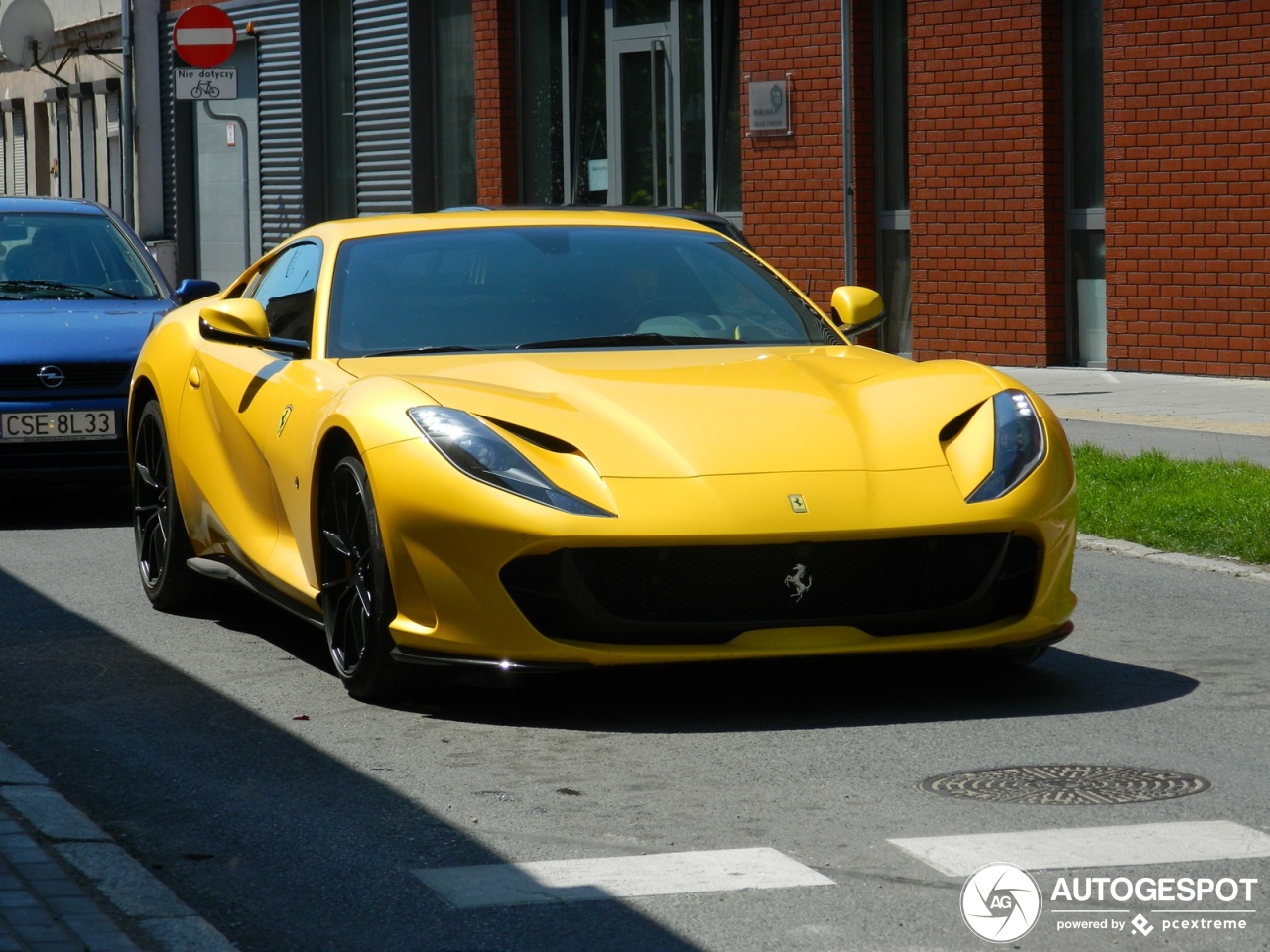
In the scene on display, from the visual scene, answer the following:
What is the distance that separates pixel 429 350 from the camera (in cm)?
679

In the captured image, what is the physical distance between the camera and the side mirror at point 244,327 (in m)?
6.93

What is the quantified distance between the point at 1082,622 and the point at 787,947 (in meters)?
Answer: 3.81

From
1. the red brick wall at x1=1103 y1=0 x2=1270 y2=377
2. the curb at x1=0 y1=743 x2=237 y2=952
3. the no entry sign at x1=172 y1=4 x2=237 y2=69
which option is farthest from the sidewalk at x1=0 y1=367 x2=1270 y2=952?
the no entry sign at x1=172 y1=4 x2=237 y2=69

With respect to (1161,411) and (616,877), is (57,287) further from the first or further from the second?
(616,877)

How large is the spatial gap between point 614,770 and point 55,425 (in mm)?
5827

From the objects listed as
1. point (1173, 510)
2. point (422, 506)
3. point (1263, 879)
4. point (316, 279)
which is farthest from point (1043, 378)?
point (1263, 879)

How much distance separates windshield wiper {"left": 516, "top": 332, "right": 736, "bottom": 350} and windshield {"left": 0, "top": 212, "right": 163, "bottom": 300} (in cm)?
542

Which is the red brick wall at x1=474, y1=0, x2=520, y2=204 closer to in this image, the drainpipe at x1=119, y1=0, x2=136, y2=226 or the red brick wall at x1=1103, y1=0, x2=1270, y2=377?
the drainpipe at x1=119, y1=0, x2=136, y2=226

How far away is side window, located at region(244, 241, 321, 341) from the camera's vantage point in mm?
7225

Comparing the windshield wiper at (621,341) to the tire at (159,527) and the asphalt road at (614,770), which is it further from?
the tire at (159,527)

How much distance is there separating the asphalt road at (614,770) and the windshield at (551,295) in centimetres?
103

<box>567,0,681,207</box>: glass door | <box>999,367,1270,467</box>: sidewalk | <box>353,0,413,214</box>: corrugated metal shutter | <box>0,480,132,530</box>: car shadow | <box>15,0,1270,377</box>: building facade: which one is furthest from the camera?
<box>353,0,413,214</box>: corrugated metal shutter

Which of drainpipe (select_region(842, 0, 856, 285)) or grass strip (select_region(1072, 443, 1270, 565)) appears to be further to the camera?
drainpipe (select_region(842, 0, 856, 285))

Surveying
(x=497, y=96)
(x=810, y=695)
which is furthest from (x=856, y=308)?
(x=497, y=96)
